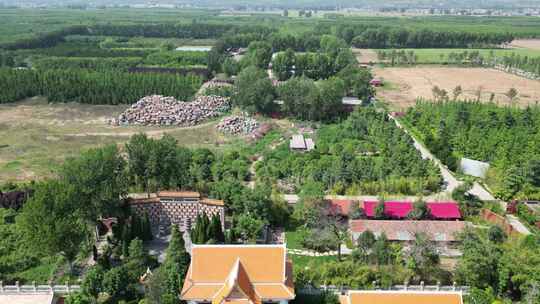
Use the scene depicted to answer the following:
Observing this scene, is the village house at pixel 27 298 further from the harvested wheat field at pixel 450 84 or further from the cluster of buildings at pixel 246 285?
the harvested wheat field at pixel 450 84

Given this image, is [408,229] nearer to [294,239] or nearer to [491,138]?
[294,239]

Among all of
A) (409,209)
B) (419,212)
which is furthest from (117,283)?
(409,209)

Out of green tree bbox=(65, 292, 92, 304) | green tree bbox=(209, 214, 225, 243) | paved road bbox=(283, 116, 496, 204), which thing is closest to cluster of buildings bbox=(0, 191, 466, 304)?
green tree bbox=(65, 292, 92, 304)

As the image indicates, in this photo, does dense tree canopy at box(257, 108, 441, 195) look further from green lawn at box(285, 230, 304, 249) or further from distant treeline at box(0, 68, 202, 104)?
distant treeline at box(0, 68, 202, 104)

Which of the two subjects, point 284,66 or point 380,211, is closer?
point 380,211

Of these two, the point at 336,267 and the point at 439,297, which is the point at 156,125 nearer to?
the point at 336,267
